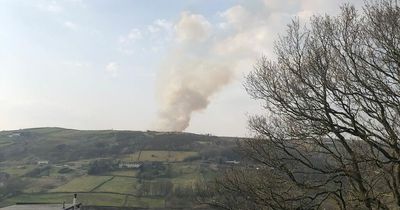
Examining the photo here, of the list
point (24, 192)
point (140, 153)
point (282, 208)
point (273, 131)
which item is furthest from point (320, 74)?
point (140, 153)

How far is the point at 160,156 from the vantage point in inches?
5527

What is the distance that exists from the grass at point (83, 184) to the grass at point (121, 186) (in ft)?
8.35

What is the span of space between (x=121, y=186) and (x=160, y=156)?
132 feet

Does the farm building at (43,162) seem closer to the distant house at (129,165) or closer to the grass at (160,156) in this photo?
the grass at (160,156)

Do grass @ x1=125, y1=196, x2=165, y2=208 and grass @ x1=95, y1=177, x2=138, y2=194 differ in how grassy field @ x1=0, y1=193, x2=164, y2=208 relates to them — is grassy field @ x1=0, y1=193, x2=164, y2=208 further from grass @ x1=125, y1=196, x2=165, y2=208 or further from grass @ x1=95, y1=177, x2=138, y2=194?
grass @ x1=95, y1=177, x2=138, y2=194

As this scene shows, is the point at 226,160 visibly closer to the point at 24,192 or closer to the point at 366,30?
the point at 24,192

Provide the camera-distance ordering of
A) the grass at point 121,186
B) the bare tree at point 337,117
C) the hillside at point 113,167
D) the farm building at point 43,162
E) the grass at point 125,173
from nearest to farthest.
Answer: the bare tree at point 337,117, the hillside at point 113,167, the grass at point 121,186, the grass at point 125,173, the farm building at point 43,162

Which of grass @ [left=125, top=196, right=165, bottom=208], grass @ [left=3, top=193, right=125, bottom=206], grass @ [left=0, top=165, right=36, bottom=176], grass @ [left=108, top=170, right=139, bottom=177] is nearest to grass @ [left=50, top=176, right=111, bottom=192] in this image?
grass @ [left=108, top=170, right=139, bottom=177]

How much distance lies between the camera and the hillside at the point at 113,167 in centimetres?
9200

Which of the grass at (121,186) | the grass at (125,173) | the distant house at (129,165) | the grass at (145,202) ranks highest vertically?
the distant house at (129,165)

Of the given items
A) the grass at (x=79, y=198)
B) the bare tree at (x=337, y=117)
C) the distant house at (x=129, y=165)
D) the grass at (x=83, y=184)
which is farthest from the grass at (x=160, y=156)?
the bare tree at (x=337, y=117)

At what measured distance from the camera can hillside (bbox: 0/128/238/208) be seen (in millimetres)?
92000

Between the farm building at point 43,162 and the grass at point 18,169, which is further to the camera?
the farm building at point 43,162

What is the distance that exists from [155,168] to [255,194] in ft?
336
